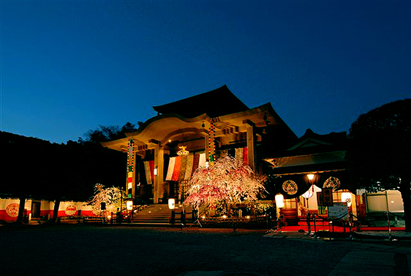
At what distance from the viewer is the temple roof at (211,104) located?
26.5 meters

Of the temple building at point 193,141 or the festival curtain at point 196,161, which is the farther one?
the festival curtain at point 196,161

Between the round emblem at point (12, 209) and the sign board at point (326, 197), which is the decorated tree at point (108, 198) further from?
A: the sign board at point (326, 197)

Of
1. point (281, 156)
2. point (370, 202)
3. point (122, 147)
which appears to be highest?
point (122, 147)

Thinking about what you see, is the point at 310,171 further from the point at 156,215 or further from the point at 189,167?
the point at 189,167

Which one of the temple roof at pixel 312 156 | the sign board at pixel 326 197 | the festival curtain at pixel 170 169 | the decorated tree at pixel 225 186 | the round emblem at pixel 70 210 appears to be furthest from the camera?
the round emblem at pixel 70 210

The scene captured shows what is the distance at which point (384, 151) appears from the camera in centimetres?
1003

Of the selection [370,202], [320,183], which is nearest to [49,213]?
[320,183]

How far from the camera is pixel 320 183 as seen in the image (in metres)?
16.3

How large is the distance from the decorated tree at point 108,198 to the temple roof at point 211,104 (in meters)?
8.54

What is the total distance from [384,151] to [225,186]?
27.1ft

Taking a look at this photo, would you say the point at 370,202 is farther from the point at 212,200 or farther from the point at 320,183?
the point at 212,200

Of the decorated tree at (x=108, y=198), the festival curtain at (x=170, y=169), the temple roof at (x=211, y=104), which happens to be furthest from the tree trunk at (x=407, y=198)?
the decorated tree at (x=108, y=198)

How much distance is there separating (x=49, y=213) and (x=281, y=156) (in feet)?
65.0

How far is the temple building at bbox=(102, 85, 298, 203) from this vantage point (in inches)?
808
